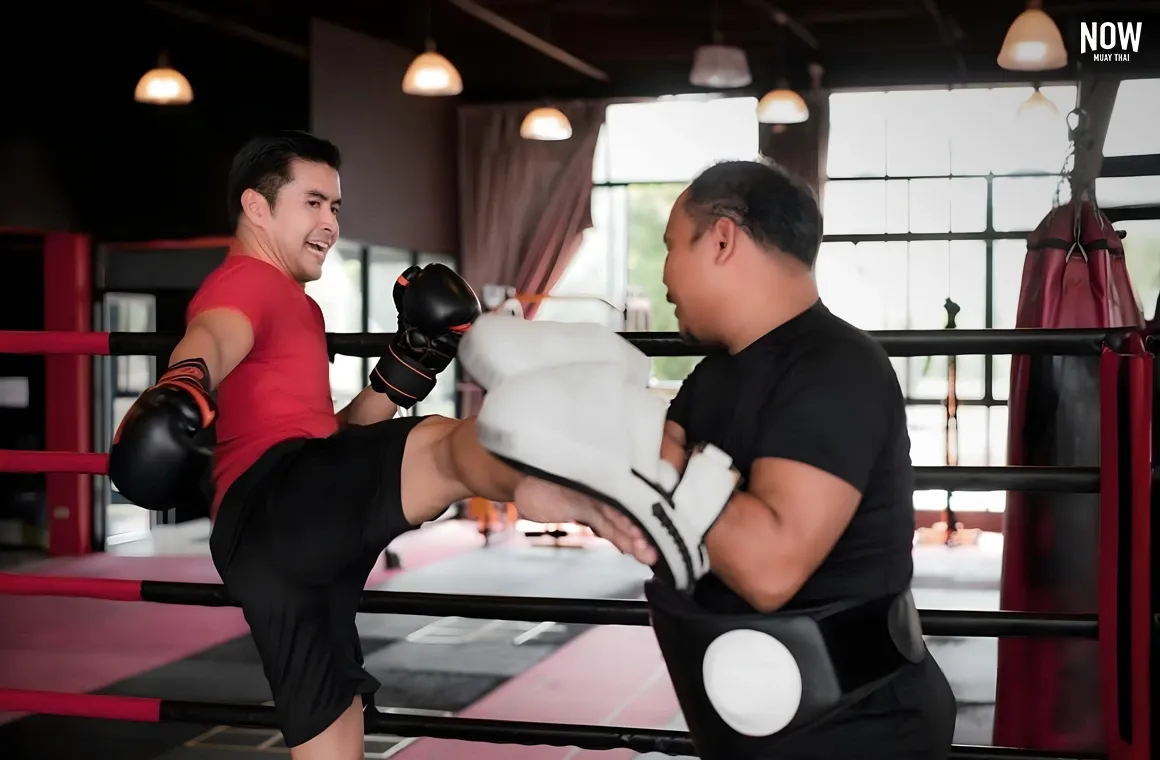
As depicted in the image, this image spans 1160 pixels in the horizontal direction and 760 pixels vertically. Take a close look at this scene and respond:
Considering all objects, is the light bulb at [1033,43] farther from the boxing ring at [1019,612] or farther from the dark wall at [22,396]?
the dark wall at [22,396]

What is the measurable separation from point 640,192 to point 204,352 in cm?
773

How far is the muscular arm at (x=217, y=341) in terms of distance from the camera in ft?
5.03

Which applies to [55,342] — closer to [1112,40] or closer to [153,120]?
[153,120]

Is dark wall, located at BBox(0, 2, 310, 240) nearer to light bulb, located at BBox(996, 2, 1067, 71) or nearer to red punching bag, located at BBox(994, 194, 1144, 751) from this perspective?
light bulb, located at BBox(996, 2, 1067, 71)

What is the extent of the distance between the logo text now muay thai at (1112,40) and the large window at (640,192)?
232cm

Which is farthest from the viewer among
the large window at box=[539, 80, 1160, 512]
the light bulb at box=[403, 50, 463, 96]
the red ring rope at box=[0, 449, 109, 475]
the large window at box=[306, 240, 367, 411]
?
the large window at box=[539, 80, 1160, 512]

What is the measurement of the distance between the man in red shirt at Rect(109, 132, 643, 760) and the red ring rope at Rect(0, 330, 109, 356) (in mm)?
300

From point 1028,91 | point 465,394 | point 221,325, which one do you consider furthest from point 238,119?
point 221,325

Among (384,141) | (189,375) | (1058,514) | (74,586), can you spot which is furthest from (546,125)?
(189,375)

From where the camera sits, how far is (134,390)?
755 cm

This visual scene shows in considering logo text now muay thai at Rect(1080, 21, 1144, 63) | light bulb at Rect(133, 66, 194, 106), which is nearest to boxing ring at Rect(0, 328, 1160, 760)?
light bulb at Rect(133, 66, 194, 106)

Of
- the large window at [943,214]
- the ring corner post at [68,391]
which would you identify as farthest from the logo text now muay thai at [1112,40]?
the ring corner post at [68,391]

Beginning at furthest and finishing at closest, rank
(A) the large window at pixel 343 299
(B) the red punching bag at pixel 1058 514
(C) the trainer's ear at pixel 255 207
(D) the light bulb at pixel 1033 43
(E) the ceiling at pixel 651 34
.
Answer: (A) the large window at pixel 343 299, (E) the ceiling at pixel 651 34, (D) the light bulb at pixel 1033 43, (B) the red punching bag at pixel 1058 514, (C) the trainer's ear at pixel 255 207

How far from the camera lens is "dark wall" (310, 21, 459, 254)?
285 inches
